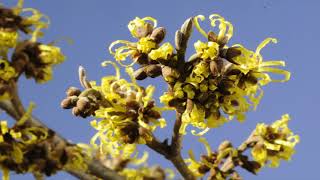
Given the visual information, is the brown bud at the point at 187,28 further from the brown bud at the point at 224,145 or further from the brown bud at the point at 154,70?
the brown bud at the point at 224,145

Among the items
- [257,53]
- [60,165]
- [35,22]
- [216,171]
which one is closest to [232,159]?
[216,171]

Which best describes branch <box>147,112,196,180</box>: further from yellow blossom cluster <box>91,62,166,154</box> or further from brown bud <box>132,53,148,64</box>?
brown bud <box>132,53,148,64</box>

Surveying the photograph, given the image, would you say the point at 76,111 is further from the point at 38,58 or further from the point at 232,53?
the point at 232,53

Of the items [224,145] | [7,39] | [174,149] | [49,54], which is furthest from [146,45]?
[224,145]

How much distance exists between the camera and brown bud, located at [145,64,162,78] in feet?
12.0

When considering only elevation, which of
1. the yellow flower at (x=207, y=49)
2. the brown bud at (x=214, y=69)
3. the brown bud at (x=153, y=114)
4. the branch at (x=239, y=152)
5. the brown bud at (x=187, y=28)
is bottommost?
the branch at (x=239, y=152)

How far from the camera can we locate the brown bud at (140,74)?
146 inches

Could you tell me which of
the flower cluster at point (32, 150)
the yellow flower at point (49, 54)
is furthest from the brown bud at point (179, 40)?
the flower cluster at point (32, 150)

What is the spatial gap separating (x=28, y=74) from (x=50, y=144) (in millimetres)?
446

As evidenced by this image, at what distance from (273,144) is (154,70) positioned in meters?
1.37

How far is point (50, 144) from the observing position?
356 cm

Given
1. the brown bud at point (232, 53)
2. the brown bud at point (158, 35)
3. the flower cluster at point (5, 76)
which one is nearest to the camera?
the flower cluster at point (5, 76)

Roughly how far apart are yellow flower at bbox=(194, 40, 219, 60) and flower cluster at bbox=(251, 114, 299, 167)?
115 centimetres

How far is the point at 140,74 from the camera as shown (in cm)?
371
